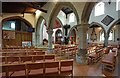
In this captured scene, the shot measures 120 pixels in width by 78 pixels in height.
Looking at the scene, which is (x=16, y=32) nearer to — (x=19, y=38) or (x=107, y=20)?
(x=19, y=38)

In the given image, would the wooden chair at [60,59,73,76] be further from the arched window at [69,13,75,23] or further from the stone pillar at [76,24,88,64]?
the arched window at [69,13,75,23]

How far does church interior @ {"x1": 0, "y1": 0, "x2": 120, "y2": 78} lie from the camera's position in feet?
12.8

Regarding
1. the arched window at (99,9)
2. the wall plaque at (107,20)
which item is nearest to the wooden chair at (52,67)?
the wall plaque at (107,20)

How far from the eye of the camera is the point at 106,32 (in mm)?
16234

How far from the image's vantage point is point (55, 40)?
2445 cm

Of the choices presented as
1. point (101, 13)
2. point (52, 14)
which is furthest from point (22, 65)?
point (101, 13)

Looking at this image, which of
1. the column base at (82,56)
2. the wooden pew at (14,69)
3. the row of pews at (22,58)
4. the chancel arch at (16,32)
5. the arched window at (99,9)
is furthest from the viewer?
the arched window at (99,9)

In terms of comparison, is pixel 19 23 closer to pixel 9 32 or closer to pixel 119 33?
pixel 9 32

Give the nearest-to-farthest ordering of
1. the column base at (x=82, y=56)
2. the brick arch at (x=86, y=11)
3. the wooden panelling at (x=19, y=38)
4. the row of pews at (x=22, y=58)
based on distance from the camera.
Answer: the row of pews at (x=22, y=58), the brick arch at (x=86, y=11), the column base at (x=82, y=56), the wooden panelling at (x=19, y=38)

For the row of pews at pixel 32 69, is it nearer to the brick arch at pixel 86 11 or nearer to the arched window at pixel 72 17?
the brick arch at pixel 86 11

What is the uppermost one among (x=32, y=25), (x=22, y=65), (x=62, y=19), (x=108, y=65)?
(x=62, y=19)

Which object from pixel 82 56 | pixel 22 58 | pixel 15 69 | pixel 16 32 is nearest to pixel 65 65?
pixel 15 69

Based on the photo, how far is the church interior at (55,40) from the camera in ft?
12.8

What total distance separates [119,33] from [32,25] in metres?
11.9
